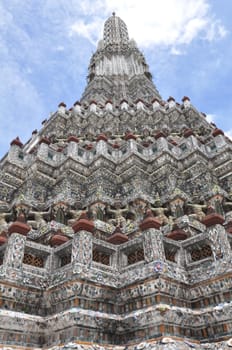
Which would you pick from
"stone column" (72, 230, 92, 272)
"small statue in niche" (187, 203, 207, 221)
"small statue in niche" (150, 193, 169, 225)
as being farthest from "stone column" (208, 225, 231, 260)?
"small statue in niche" (187, 203, 207, 221)

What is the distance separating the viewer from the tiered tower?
777 cm

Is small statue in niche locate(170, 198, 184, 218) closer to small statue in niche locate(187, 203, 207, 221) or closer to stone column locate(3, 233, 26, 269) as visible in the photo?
small statue in niche locate(187, 203, 207, 221)

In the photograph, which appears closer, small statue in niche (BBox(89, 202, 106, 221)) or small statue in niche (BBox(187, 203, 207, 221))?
small statue in niche (BBox(187, 203, 207, 221))

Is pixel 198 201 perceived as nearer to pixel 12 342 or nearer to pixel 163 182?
pixel 163 182

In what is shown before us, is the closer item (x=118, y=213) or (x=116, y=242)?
(x=116, y=242)

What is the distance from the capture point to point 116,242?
9703 millimetres

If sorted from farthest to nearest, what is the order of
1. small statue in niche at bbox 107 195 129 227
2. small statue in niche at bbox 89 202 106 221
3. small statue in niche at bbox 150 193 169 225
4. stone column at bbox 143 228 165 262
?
small statue in niche at bbox 89 202 106 221 → small statue in niche at bbox 107 195 129 227 → small statue in niche at bbox 150 193 169 225 → stone column at bbox 143 228 165 262

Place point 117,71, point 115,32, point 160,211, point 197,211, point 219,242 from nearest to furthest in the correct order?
point 219,242 < point 197,211 < point 160,211 < point 117,71 < point 115,32

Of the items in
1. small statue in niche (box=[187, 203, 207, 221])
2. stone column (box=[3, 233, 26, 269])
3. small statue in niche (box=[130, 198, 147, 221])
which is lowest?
stone column (box=[3, 233, 26, 269])

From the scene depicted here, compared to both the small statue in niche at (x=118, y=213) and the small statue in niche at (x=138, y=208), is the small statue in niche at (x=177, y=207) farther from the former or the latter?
the small statue in niche at (x=118, y=213)

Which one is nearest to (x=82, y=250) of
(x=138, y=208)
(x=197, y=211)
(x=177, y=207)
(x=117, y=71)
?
(x=138, y=208)

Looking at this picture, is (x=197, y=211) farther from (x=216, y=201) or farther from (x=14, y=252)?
(x=14, y=252)

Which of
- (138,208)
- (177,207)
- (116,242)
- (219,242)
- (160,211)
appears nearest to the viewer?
(219,242)

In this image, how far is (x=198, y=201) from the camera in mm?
15109
